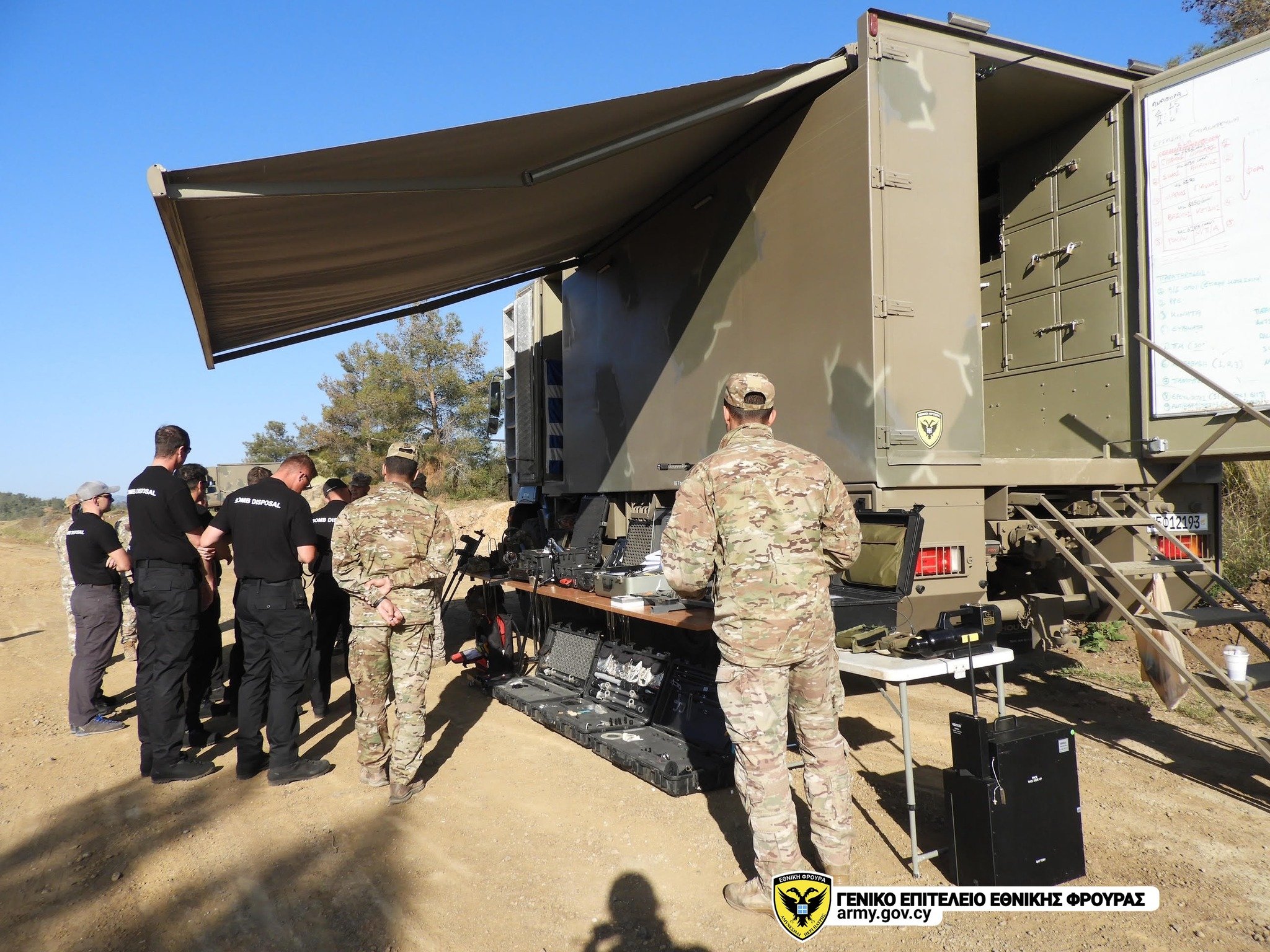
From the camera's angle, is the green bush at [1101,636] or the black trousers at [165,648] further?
the green bush at [1101,636]

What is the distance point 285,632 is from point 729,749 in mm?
2253

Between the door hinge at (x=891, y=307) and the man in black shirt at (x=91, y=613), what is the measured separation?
15.3 ft

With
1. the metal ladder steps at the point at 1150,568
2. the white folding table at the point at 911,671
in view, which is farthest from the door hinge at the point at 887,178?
the white folding table at the point at 911,671

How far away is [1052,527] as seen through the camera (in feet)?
14.2

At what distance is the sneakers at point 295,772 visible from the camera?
408cm

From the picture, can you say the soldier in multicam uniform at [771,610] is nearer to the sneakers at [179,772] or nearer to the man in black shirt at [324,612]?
the sneakers at [179,772]

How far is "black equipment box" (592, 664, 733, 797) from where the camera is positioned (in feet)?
12.2

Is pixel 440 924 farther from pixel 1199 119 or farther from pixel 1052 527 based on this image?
pixel 1199 119

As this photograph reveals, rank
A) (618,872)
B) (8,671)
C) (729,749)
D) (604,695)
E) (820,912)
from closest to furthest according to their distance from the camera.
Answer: (820,912), (618,872), (729,749), (604,695), (8,671)

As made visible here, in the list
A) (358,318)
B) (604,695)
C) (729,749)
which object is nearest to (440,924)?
(729,749)

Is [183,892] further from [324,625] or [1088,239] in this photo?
[1088,239]

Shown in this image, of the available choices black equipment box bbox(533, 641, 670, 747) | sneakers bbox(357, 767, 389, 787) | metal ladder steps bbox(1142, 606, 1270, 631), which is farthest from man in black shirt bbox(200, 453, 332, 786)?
metal ladder steps bbox(1142, 606, 1270, 631)

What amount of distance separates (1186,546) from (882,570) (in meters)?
2.15

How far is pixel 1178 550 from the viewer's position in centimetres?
455
